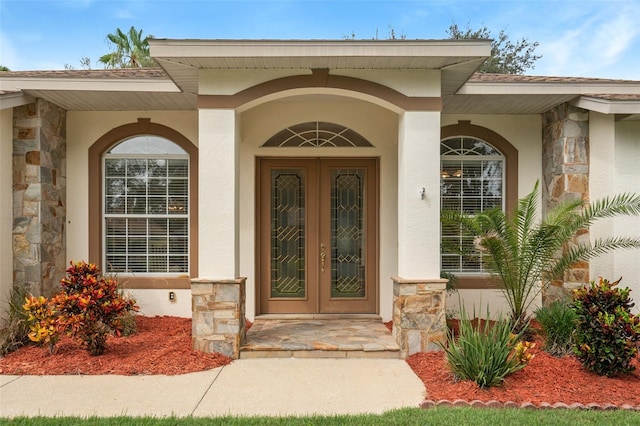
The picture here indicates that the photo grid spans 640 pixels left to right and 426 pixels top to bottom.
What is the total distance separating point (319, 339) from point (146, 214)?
12.0 feet

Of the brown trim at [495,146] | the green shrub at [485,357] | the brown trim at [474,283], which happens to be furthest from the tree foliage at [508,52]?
the green shrub at [485,357]

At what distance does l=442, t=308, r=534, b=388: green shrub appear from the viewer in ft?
14.1

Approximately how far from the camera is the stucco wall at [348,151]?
281 inches

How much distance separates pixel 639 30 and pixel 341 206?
23.7 feet

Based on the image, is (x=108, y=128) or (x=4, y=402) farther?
(x=108, y=128)

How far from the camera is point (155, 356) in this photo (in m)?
5.24

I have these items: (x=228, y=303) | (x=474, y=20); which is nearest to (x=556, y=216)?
(x=228, y=303)

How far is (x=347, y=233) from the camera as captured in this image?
731 centimetres

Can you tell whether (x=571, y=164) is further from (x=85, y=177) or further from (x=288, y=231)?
(x=85, y=177)

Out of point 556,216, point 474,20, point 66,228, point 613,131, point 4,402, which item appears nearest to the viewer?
point 4,402

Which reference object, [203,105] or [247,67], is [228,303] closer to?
[203,105]

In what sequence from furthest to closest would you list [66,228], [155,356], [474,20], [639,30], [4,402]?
[474,20] → [639,30] → [66,228] → [155,356] → [4,402]

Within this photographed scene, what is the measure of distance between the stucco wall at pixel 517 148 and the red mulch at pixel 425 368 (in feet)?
5.79

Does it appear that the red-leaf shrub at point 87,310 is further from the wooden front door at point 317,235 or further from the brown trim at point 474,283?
the brown trim at point 474,283
